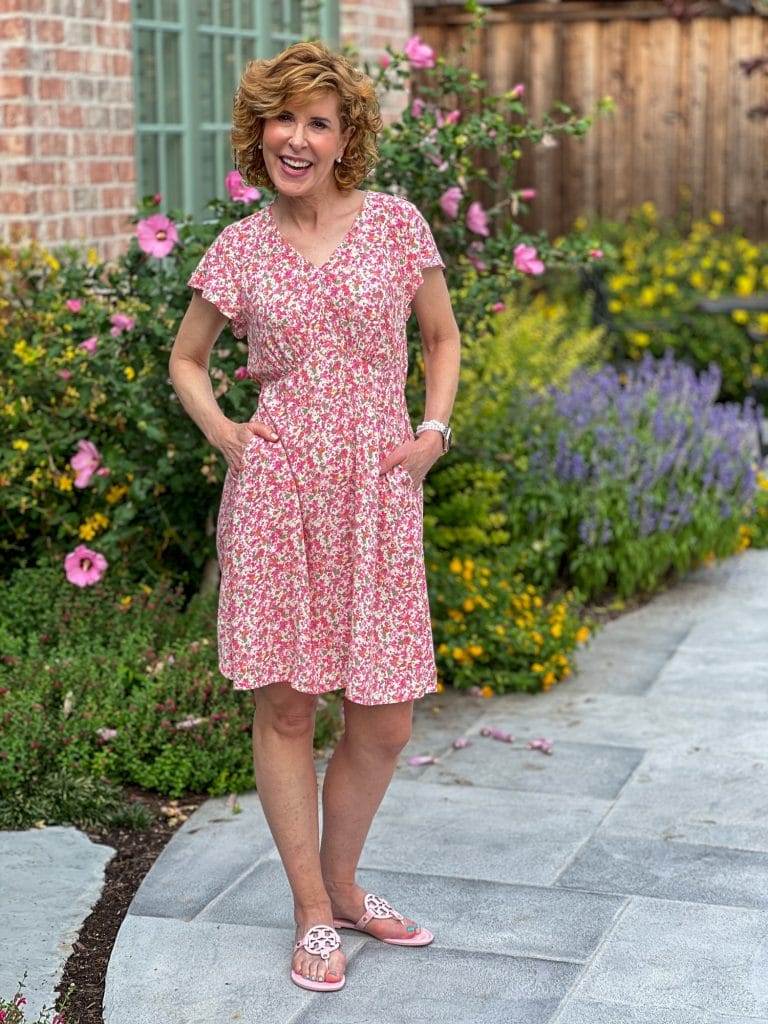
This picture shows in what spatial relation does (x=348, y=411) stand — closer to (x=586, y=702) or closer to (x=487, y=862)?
(x=487, y=862)

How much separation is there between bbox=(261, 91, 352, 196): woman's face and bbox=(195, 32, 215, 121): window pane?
12.9 ft

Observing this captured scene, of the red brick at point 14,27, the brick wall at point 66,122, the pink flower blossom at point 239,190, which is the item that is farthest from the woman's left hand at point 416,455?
the red brick at point 14,27

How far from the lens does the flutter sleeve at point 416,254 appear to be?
3.24m

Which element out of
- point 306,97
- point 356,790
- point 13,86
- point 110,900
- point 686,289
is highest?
point 13,86

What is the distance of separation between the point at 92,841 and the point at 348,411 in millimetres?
1531

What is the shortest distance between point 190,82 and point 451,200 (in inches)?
77.6

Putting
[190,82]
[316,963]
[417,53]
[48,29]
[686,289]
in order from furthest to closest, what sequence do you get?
1. [686,289]
2. [190,82]
3. [48,29]
4. [417,53]
5. [316,963]

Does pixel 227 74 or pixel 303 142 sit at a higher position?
pixel 227 74

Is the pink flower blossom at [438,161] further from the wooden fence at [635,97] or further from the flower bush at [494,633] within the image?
the wooden fence at [635,97]

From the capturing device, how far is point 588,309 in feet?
31.4

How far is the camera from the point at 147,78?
21.6 feet

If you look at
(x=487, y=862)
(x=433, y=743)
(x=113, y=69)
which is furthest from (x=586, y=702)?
(x=113, y=69)

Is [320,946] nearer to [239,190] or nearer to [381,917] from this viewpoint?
[381,917]

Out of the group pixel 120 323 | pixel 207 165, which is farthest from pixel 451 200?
pixel 207 165
